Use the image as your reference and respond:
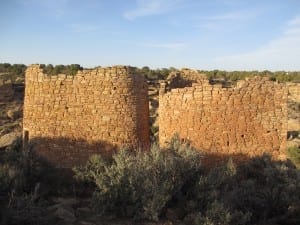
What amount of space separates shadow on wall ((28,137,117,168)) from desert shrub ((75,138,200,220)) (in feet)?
6.10

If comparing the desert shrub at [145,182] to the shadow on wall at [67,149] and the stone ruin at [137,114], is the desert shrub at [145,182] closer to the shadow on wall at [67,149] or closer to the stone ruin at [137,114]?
the stone ruin at [137,114]

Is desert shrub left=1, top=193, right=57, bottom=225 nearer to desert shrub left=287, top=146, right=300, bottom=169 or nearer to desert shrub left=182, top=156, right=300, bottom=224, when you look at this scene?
desert shrub left=182, top=156, right=300, bottom=224

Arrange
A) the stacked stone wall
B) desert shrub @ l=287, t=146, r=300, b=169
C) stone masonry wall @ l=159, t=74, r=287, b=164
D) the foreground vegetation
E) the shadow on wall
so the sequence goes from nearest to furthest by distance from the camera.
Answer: the foreground vegetation → stone masonry wall @ l=159, t=74, r=287, b=164 → the shadow on wall → desert shrub @ l=287, t=146, r=300, b=169 → the stacked stone wall

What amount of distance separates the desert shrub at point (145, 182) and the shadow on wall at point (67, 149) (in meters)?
1.86

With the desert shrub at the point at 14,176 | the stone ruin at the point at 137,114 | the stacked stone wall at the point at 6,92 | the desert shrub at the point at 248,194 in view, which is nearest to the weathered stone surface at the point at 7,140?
the stone ruin at the point at 137,114

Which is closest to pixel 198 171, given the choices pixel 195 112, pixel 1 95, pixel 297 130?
pixel 195 112

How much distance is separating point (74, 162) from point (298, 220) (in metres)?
→ 5.78

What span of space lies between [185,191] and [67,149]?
3.83 metres

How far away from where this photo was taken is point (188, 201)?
8938 millimetres

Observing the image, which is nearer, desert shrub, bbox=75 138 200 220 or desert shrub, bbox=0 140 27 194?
desert shrub, bbox=75 138 200 220

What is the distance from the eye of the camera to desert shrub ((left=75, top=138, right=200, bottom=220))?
861 cm

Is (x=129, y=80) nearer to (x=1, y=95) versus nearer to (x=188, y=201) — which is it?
(x=188, y=201)

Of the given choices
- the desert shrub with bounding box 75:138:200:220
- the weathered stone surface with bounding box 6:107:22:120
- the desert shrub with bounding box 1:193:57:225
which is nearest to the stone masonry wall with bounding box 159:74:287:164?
the desert shrub with bounding box 75:138:200:220

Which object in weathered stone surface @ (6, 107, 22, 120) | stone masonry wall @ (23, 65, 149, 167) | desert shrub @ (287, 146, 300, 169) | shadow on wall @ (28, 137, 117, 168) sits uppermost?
stone masonry wall @ (23, 65, 149, 167)
